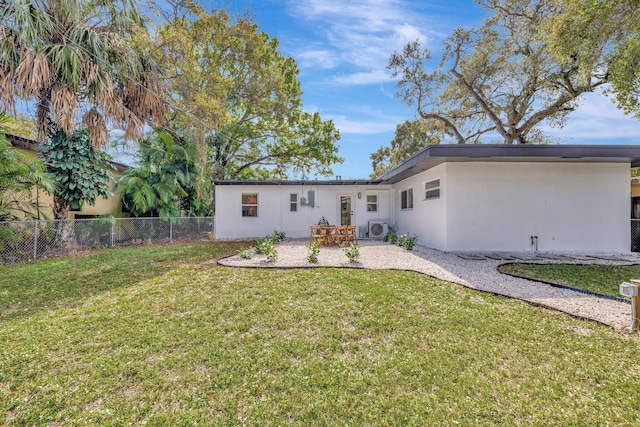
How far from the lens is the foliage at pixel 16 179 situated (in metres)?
6.04

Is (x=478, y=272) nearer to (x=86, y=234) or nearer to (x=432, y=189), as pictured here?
(x=432, y=189)

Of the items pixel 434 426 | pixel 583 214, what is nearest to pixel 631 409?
pixel 434 426

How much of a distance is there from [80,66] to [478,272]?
31.4 ft

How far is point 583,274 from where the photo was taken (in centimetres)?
536

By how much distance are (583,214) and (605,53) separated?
413cm

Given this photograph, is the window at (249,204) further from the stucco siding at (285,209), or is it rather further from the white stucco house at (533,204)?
the white stucco house at (533,204)

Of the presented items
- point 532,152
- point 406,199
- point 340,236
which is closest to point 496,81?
point 406,199

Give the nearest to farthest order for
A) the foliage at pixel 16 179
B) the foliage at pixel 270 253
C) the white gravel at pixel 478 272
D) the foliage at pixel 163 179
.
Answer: the white gravel at pixel 478 272 < the foliage at pixel 16 179 < the foliage at pixel 270 253 < the foliage at pixel 163 179

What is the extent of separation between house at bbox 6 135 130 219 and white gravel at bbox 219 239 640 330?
602 centimetres

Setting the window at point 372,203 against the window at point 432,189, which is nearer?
the window at point 432,189

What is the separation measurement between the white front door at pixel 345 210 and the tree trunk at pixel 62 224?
9.16m

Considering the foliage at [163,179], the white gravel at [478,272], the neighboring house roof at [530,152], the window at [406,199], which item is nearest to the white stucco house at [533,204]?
the neighboring house roof at [530,152]

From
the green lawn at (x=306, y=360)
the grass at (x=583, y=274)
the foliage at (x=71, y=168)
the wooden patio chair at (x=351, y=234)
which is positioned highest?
the foliage at (x=71, y=168)

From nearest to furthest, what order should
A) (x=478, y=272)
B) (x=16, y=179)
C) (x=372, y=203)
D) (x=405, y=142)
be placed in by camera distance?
(x=478, y=272), (x=16, y=179), (x=372, y=203), (x=405, y=142)
